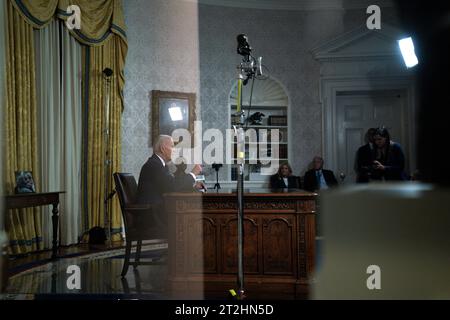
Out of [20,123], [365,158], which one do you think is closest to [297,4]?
[365,158]

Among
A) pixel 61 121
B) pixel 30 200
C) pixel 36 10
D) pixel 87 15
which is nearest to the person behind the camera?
pixel 30 200

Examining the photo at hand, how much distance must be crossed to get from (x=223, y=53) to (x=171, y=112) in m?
1.22

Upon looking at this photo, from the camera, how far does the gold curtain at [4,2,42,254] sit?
4.04 metres

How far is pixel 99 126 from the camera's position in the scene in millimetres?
5234

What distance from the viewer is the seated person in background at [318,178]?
5695mm

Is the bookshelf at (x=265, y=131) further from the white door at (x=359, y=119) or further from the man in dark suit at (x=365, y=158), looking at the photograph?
the man in dark suit at (x=365, y=158)

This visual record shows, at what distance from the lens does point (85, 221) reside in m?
5.14

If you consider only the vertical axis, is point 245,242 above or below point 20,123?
below

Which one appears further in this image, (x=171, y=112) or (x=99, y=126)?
(x=171, y=112)

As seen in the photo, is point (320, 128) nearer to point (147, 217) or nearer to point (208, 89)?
point (208, 89)

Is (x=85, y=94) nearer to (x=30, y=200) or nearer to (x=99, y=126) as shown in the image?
(x=99, y=126)
